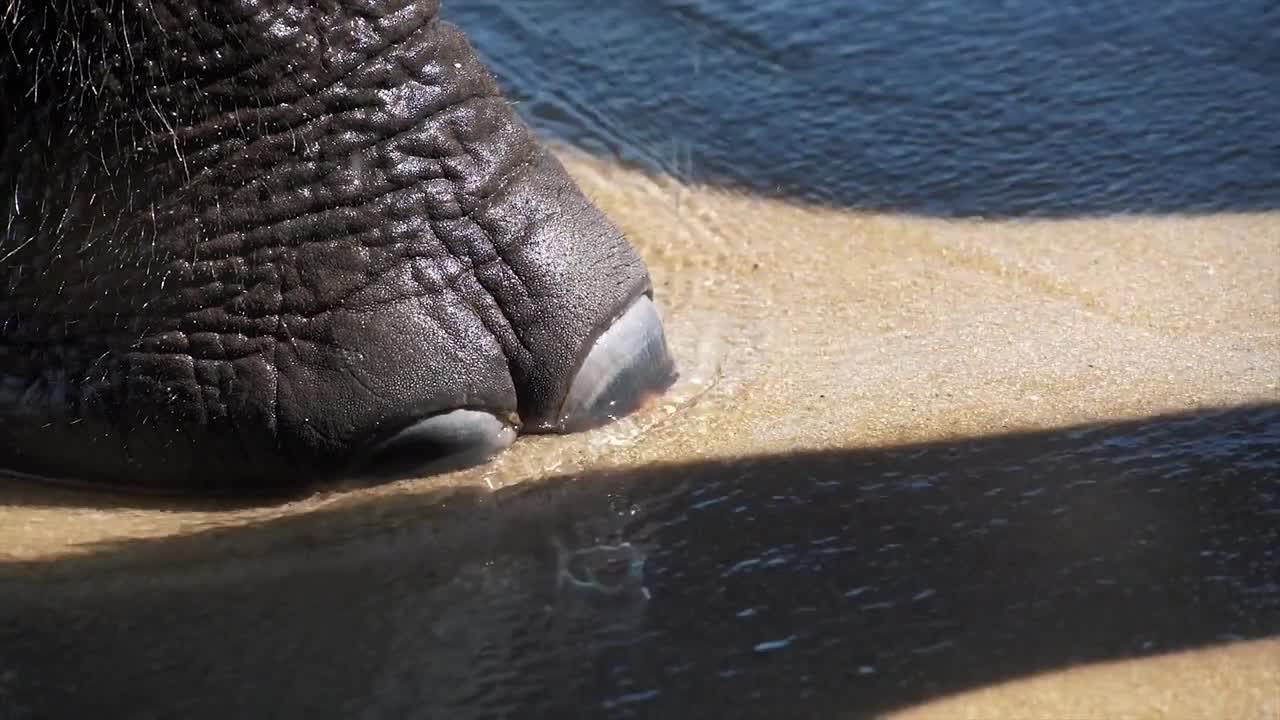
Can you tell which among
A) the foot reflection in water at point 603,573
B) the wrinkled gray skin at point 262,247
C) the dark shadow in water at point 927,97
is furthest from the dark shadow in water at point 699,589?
the dark shadow in water at point 927,97

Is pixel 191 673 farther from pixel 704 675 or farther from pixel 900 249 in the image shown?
pixel 900 249

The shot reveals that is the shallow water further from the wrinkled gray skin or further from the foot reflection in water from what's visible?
the wrinkled gray skin

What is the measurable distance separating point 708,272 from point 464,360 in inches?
39.5

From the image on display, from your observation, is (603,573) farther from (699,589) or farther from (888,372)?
(888,372)

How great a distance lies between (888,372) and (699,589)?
0.89 metres

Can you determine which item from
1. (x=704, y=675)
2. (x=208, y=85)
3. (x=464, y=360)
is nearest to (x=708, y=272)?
(x=464, y=360)

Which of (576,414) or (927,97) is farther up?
(927,97)

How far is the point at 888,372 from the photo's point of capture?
3320 millimetres

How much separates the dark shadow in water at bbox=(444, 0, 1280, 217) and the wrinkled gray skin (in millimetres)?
1330

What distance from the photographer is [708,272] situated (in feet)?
12.7

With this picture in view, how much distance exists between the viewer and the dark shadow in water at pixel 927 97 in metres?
4.15

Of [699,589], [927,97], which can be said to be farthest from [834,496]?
[927,97]

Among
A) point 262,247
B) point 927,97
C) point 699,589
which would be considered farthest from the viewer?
point 927,97

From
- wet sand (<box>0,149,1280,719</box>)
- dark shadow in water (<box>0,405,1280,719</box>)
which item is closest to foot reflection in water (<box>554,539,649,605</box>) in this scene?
dark shadow in water (<box>0,405,1280,719</box>)
